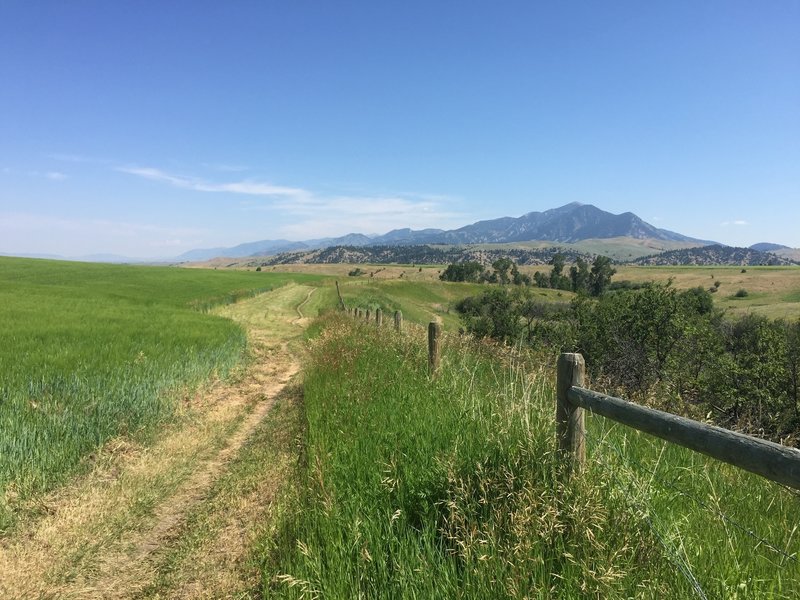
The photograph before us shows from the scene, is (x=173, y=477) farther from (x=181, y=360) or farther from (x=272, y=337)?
(x=272, y=337)

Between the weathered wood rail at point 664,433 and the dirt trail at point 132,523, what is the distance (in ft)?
10.6

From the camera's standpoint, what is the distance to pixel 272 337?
70.8ft

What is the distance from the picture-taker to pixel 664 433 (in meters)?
2.47

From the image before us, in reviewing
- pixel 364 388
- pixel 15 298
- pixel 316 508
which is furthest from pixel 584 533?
pixel 15 298

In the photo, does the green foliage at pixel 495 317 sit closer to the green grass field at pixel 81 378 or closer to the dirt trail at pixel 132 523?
the green grass field at pixel 81 378

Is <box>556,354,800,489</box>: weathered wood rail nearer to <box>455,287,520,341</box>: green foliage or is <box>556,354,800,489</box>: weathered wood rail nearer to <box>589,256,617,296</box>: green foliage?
<box>455,287,520,341</box>: green foliage

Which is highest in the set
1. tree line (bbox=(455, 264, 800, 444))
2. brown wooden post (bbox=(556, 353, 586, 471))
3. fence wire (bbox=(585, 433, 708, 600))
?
brown wooden post (bbox=(556, 353, 586, 471))

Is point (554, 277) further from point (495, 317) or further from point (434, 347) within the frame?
point (434, 347)

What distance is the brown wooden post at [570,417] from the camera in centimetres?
339

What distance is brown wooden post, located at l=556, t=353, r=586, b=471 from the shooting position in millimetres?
3387

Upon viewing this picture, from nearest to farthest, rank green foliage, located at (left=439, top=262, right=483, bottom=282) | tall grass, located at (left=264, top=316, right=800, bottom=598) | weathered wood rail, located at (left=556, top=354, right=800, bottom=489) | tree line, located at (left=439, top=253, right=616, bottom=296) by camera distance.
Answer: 1. weathered wood rail, located at (left=556, top=354, right=800, bottom=489)
2. tall grass, located at (left=264, top=316, right=800, bottom=598)
3. tree line, located at (left=439, top=253, right=616, bottom=296)
4. green foliage, located at (left=439, top=262, right=483, bottom=282)

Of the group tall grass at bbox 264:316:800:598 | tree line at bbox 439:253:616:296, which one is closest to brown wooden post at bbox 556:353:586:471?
tall grass at bbox 264:316:800:598

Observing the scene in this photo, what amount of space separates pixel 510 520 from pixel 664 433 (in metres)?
1.23

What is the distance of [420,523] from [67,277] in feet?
205
